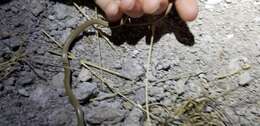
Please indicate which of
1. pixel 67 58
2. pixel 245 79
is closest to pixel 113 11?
pixel 67 58

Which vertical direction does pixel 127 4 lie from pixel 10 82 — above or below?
above

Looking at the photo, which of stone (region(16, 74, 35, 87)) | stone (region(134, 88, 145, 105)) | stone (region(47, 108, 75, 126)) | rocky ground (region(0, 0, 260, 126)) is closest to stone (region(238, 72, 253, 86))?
rocky ground (region(0, 0, 260, 126))

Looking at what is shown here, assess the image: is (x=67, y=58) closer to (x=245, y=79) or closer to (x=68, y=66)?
(x=68, y=66)

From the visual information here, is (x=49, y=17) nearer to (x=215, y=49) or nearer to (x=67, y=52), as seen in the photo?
(x=67, y=52)

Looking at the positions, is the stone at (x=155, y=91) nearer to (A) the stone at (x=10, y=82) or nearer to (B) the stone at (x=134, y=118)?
(B) the stone at (x=134, y=118)

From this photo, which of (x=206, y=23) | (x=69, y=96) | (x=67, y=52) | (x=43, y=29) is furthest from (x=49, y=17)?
(x=206, y=23)

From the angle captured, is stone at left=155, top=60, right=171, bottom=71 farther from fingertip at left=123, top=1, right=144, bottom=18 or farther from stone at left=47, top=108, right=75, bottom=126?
stone at left=47, top=108, right=75, bottom=126
